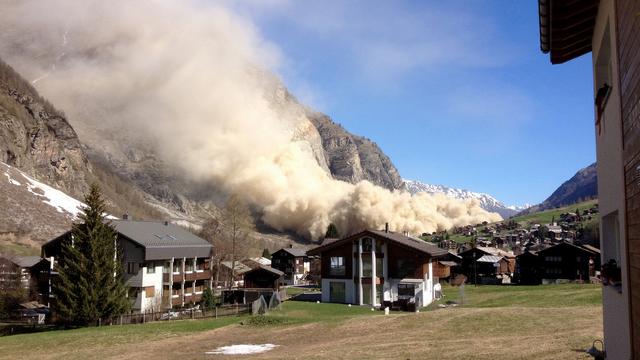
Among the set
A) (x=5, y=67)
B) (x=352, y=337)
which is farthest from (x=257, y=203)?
(x=352, y=337)

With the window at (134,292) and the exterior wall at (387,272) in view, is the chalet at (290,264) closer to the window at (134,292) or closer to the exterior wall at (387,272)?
the exterior wall at (387,272)

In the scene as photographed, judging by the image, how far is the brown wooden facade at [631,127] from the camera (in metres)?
5.73

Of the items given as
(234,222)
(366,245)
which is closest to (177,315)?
(366,245)

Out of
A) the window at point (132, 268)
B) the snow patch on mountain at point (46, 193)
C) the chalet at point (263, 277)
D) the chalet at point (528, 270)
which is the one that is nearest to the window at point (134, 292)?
the window at point (132, 268)

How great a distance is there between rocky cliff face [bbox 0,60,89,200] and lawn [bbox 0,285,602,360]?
9617cm

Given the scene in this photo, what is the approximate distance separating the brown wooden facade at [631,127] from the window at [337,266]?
141 ft

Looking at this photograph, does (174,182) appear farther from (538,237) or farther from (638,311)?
(638,311)

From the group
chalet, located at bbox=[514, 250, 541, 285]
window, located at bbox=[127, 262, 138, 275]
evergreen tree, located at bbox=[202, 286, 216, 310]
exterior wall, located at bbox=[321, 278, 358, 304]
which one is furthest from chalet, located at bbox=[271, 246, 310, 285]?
evergreen tree, located at bbox=[202, 286, 216, 310]

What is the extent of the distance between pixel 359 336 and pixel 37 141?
395 feet

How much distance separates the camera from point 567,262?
213ft

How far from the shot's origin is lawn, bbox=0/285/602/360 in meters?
21.5

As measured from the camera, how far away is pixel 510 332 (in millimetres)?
25297

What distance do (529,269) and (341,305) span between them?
33.0 metres

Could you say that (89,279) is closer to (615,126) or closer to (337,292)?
(337,292)
